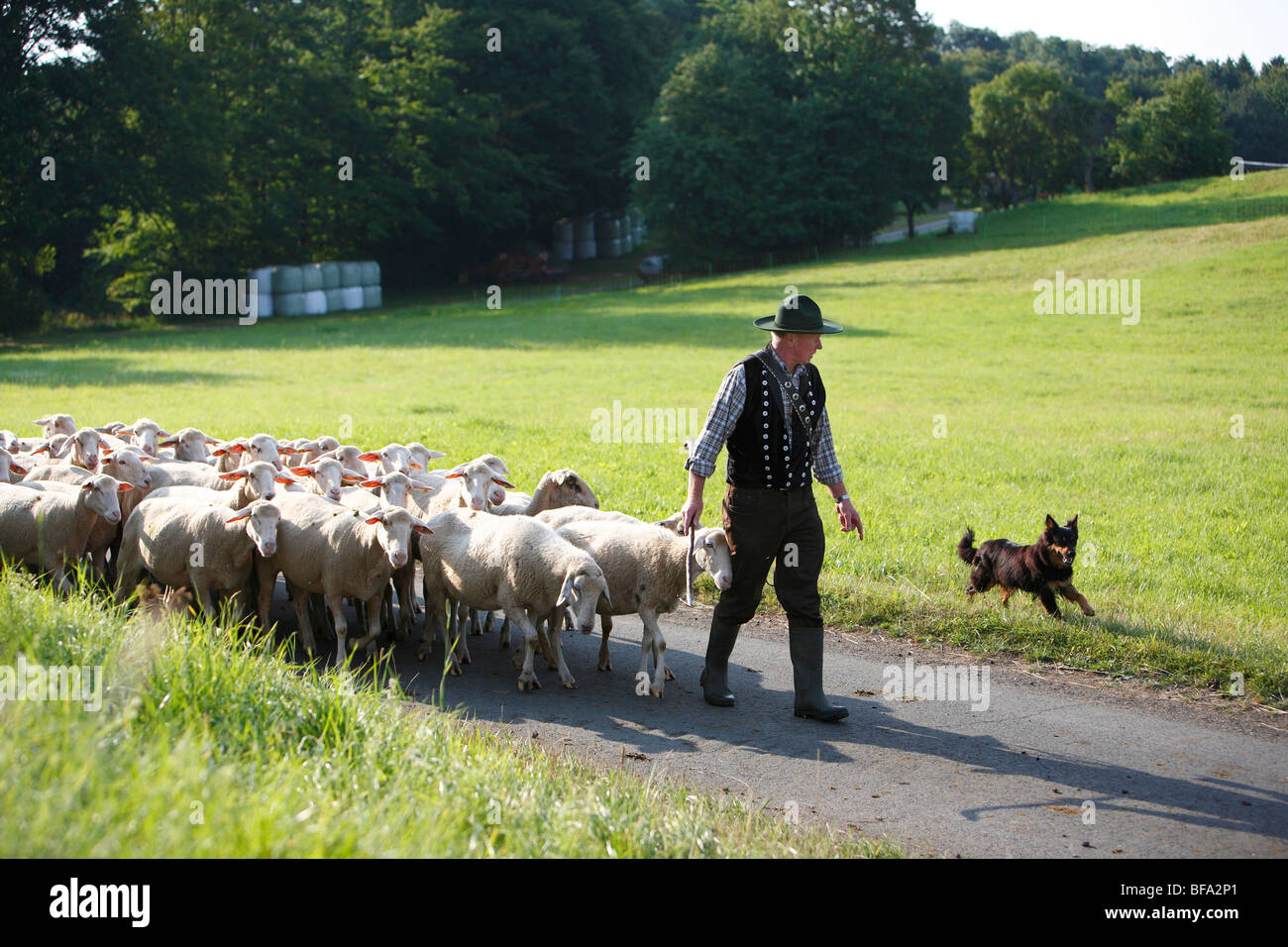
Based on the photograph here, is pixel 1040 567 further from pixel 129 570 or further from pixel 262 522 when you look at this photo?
pixel 129 570

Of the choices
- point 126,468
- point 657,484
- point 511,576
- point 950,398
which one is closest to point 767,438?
point 511,576

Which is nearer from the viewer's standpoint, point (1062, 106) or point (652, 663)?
point (652, 663)

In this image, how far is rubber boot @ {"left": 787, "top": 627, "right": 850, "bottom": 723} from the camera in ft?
23.4

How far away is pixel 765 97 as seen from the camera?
200 ft

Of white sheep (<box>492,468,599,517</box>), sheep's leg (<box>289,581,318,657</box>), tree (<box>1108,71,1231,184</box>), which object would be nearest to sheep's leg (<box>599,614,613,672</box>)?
white sheep (<box>492,468,599,517</box>)

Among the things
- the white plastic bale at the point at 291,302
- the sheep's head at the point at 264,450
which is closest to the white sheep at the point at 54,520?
the sheep's head at the point at 264,450

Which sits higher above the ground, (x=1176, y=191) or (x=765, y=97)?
(x=765, y=97)

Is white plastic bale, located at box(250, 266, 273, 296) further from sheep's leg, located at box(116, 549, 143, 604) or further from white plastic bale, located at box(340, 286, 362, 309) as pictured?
sheep's leg, located at box(116, 549, 143, 604)

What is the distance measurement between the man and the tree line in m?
34.6

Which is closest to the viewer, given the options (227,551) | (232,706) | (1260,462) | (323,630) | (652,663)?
(232,706)

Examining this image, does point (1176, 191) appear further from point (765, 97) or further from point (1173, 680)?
point (1173, 680)

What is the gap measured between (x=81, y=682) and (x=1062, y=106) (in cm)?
8097

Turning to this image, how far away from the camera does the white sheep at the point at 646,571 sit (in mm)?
8008
